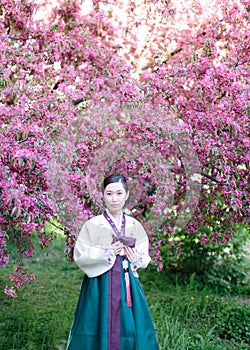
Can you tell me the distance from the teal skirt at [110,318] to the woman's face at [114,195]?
0.99 feet

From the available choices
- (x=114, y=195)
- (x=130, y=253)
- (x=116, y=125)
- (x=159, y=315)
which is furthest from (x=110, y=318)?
(x=159, y=315)

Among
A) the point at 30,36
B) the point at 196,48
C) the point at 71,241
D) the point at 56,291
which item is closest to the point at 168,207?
the point at 71,241

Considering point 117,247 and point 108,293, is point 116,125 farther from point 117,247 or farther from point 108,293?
point 108,293

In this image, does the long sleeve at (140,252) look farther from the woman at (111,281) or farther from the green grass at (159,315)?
the green grass at (159,315)

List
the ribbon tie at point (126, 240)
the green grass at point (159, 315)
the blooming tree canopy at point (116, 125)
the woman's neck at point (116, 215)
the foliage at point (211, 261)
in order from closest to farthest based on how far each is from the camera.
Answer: the ribbon tie at point (126, 240) → the woman's neck at point (116, 215) → the blooming tree canopy at point (116, 125) → the green grass at point (159, 315) → the foliage at point (211, 261)

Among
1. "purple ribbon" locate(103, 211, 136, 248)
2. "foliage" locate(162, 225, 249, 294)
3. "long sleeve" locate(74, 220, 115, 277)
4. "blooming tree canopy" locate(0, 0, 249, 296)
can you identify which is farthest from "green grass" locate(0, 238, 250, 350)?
"purple ribbon" locate(103, 211, 136, 248)

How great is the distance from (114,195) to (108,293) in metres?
0.54

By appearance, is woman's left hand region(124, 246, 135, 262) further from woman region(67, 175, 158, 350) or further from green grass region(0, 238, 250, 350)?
green grass region(0, 238, 250, 350)

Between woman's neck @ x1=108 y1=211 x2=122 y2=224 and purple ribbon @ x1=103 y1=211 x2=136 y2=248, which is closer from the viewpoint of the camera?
purple ribbon @ x1=103 y1=211 x2=136 y2=248

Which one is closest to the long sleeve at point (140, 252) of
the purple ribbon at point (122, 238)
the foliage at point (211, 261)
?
the purple ribbon at point (122, 238)

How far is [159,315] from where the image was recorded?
15.3 ft

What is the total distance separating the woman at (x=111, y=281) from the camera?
2773mm

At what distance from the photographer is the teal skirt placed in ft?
9.12

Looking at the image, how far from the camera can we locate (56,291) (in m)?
5.71
